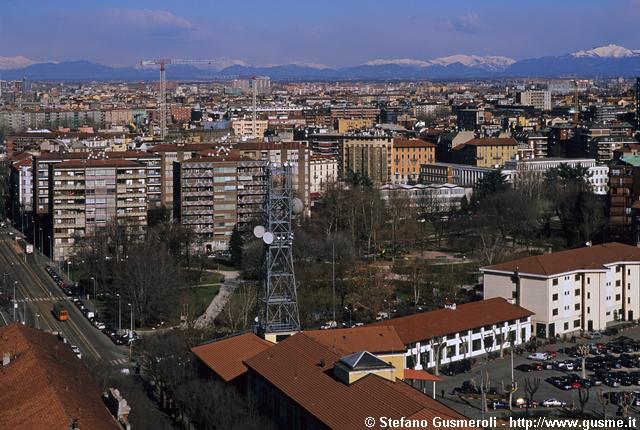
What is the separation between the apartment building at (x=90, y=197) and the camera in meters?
19.5

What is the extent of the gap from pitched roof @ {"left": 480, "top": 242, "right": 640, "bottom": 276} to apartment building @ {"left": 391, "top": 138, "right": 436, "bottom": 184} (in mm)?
16309

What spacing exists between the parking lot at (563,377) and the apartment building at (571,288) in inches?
27.0

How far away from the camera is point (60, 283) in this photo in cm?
1680

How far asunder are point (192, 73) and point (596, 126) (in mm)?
114863

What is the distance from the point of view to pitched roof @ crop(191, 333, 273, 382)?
9.39 m

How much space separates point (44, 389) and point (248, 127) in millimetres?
34613

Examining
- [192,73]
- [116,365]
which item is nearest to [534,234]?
[116,365]

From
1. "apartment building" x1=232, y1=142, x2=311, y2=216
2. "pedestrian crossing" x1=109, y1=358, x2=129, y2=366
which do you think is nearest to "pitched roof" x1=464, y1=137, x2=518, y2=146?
"apartment building" x1=232, y1=142, x2=311, y2=216

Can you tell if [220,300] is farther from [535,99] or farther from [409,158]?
[535,99]

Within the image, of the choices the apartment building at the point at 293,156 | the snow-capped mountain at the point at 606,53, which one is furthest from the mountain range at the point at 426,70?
the apartment building at the point at 293,156

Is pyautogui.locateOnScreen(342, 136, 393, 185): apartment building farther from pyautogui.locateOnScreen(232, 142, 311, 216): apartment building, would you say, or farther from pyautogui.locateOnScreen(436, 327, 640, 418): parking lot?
pyautogui.locateOnScreen(436, 327, 640, 418): parking lot

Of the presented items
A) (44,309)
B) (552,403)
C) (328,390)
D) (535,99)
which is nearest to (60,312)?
(44,309)

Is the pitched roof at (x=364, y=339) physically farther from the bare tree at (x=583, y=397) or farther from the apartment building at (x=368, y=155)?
the apartment building at (x=368, y=155)

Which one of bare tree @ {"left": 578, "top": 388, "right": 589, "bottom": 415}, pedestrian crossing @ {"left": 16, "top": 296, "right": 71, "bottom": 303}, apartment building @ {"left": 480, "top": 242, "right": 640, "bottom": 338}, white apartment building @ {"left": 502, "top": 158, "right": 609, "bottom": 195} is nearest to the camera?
bare tree @ {"left": 578, "top": 388, "right": 589, "bottom": 415}
